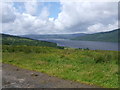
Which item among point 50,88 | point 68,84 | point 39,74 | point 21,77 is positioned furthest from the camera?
point 39,74

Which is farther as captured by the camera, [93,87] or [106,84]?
[106,84]

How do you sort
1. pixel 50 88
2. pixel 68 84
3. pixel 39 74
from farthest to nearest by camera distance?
pixel 39 74 → pixel 68 84 → pixel 50 88

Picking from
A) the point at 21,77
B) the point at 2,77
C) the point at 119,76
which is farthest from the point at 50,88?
the point at 119,76

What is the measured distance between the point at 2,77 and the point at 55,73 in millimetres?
3764

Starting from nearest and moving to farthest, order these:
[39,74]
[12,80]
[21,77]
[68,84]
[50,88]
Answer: [50,88], [68,84], [12,80], [21,77], [39,74]

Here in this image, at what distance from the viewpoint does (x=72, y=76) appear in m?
12.9

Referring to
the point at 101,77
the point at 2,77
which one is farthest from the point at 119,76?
the point at 2,77

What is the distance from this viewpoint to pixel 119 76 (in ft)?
42.7

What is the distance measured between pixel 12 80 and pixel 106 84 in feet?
19.4

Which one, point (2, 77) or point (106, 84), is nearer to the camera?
point (106, 84)

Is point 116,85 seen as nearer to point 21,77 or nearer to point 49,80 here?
point 49,80

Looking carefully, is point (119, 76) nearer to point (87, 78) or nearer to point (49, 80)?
point (87, 78)

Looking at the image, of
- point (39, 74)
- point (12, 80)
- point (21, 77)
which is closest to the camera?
point (12, 80)

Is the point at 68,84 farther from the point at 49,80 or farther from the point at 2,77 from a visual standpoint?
the point at 2,77
